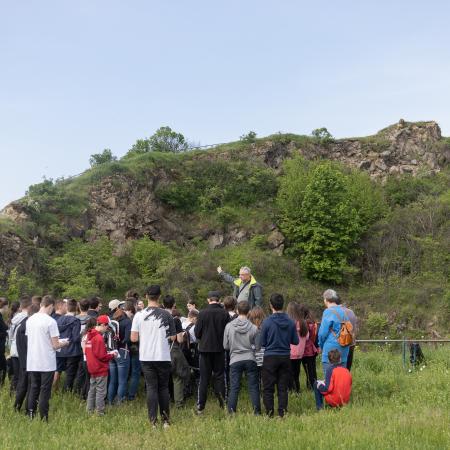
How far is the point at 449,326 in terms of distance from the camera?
91.2 feet

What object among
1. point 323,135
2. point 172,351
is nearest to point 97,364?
point 172,351

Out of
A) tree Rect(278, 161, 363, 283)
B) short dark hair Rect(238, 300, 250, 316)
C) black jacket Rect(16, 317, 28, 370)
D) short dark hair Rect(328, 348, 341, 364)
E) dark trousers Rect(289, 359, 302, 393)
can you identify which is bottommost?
dark trousers Rect(289, 359, 302, 393)

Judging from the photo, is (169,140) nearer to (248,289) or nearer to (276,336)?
(248,289)

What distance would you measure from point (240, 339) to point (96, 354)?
2.43m

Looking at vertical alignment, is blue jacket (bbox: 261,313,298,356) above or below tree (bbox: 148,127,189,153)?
below

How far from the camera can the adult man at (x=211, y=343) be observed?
27.3 ft

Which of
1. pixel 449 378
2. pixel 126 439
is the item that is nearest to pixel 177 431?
pixel 126 439

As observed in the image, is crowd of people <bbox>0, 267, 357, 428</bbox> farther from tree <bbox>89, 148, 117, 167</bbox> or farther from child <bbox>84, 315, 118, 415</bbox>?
tree <bbox>89, 148, 117, 167</bbox>

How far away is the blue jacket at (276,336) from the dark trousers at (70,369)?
397 centimetres

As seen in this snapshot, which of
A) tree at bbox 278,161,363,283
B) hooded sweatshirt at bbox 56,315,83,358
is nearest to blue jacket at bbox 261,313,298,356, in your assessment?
hooded sweatshirt at bbox 56,315,83,358

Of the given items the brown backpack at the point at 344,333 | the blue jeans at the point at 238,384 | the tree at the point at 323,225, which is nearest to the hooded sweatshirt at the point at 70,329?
the blue jeans at the point at 238,384

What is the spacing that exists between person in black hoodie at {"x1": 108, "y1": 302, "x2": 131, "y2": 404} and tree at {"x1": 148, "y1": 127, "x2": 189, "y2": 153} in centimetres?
3824

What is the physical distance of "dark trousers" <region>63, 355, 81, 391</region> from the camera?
9.83 meters

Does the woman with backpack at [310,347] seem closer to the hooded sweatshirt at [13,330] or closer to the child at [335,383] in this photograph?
the child at [335,383]
